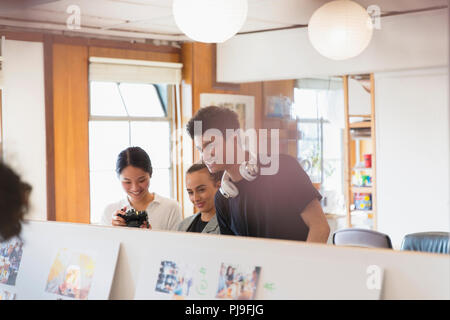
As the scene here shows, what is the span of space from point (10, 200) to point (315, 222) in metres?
1.07

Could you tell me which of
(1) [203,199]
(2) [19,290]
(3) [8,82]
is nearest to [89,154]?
(3) [8,82]

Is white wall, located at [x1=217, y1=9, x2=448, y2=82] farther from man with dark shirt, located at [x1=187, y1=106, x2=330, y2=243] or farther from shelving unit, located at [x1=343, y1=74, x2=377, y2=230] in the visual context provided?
man with dark shirt, located at [x1=187, y1=106, x2=330, y2=243]

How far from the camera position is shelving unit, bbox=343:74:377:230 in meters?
2.94

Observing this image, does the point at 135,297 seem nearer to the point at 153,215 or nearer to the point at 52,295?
the point at 52,295

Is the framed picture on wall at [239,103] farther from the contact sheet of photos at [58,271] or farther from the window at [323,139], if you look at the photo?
the contact sheet of photos at [58,271]

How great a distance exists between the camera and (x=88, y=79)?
4.19 metres

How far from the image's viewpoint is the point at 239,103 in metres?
3.36

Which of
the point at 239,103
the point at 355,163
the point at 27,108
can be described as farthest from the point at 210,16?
the point at 27,108

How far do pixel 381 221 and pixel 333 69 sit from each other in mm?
813

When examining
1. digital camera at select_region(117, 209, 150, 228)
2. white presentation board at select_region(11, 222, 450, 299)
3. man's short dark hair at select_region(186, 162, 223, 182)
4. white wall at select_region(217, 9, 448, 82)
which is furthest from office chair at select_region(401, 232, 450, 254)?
digital camera at select_region(117, 209, 150, 228)

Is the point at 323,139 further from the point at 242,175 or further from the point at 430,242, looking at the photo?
the point at 242,175

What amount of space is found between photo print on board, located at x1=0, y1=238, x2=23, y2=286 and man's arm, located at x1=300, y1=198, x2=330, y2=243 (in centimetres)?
97

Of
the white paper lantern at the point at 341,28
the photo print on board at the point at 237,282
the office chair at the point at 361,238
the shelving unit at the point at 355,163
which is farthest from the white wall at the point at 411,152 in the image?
the photo print on board at the point at 237,282

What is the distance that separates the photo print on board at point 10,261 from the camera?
1.95 meters
